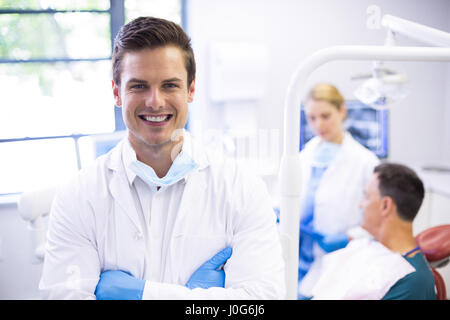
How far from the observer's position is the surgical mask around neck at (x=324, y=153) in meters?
1.42

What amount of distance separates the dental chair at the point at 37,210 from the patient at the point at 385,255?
2.50 feet

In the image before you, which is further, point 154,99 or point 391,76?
point 391,76

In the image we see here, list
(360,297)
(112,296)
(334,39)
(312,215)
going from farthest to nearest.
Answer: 1. (312,215)
2. (360,297)
3. (334,39)
4. (112,296)

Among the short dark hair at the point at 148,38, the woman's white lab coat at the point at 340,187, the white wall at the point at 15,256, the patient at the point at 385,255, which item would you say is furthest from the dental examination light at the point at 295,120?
the white wall at the point at 15,256

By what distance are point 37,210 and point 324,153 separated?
93cm

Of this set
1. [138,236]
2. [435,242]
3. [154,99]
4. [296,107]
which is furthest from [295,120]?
[435,242]

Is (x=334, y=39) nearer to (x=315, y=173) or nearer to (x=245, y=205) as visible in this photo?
(x=245, y=205)

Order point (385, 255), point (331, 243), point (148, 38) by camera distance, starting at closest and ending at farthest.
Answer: point (148, 38) < point (385, 255) < point (331, 243)

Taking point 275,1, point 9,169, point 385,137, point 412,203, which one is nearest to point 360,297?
point 412,203

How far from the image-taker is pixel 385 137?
1.14 m

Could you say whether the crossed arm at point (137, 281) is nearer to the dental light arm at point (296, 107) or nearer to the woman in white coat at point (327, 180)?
the dental light arm at point (296, 107)

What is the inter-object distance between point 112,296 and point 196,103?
52 cm

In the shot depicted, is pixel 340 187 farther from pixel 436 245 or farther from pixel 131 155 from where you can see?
pixel 131 155

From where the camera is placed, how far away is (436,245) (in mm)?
1171
